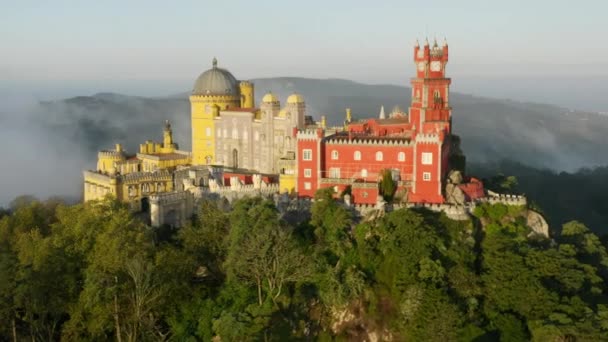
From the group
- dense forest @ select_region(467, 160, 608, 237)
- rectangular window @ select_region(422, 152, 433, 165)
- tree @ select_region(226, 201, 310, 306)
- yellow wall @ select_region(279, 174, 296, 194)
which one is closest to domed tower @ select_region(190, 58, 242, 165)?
yellow wall @ select_region(279, 174, 296, 194)

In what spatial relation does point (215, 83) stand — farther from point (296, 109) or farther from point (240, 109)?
point (296, 109)

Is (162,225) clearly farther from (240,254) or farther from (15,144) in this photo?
(15,144)

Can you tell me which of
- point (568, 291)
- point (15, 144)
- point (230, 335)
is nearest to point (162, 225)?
point (230, 335)

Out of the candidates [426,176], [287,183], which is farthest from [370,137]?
[287,183]

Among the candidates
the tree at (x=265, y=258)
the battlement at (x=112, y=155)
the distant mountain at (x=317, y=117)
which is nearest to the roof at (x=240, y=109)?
the battlement at (x=112, y=155)

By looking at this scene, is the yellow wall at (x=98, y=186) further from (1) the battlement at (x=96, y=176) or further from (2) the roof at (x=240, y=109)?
(2) the roof at (x=240, y=109)
